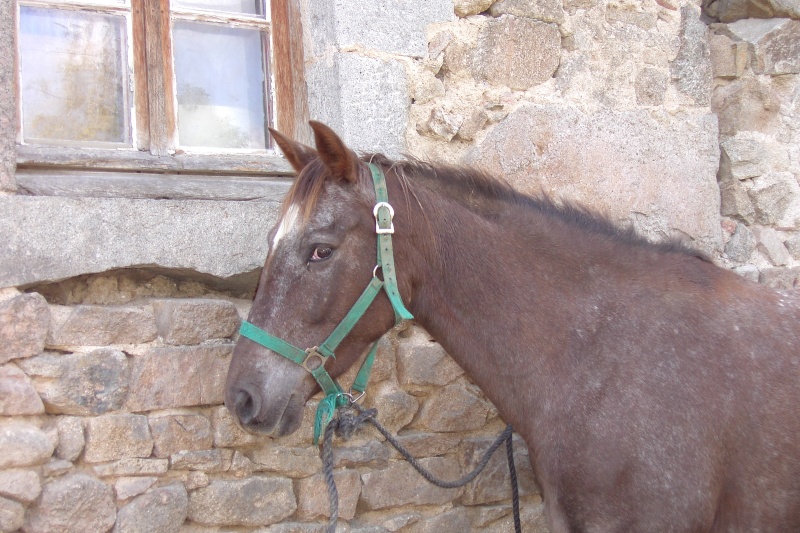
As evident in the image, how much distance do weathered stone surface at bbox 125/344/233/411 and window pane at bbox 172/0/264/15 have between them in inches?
52.5

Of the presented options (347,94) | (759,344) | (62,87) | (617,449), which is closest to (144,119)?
(62,87)

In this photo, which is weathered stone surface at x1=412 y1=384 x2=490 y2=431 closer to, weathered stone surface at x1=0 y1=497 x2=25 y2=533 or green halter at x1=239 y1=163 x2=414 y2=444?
green halter at x1=239 y1=163 x2=414 y2=444

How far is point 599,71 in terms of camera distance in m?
3.38

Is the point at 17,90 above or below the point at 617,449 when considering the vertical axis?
above

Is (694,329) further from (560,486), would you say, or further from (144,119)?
(144,119)

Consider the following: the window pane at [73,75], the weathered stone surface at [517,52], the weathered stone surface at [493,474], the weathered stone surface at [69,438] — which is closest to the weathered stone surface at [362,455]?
the weathered stone surface at [493,474]

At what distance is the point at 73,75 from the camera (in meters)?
2.71

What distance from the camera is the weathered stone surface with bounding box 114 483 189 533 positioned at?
2.38 metres

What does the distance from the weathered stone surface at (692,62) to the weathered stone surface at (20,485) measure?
3144 mm

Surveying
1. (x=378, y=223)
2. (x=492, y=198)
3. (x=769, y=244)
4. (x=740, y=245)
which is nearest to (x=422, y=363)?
(x=492, y=198)

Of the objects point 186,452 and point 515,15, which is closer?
point 186,452

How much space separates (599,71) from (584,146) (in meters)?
0.38

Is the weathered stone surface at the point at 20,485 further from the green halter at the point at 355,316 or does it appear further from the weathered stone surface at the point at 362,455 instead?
the weathered stone surface at the point at 362,455

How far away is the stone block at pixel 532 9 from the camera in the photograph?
10.4ft
